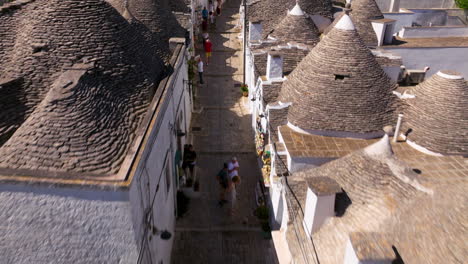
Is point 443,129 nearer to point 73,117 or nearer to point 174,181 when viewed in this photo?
point 174,181

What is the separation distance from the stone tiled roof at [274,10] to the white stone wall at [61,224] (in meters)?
16.6

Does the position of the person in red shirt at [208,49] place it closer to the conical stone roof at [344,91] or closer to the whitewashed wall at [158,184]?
the whitewashed wall at [158,184]

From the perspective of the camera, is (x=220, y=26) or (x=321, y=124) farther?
(x=220, y=26)

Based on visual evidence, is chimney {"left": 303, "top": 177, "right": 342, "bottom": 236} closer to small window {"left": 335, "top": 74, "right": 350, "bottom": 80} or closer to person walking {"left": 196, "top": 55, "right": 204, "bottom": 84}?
small window {"left": 335, "top": 74, "right": 350, "bottom": 80}

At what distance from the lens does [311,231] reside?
8.51 m

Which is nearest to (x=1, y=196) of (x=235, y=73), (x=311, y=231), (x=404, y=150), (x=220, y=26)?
(x=311, y=231)

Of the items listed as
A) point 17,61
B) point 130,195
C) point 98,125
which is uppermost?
point 17,61

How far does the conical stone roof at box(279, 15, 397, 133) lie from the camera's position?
11852 mm

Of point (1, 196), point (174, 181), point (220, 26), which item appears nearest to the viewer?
point (1, 196)

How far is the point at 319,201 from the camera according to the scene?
321 inches

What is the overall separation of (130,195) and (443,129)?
29.3 feet

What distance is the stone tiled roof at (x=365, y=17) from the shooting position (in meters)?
19.0

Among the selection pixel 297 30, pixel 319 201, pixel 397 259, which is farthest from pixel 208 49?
pixel 397 259

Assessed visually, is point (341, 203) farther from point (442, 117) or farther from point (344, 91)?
point (442, 117)
